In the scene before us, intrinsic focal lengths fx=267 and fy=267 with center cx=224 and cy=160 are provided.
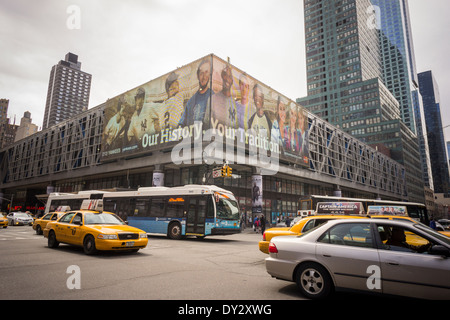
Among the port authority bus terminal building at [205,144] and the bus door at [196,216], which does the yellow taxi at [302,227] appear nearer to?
the bus door at [196,216]

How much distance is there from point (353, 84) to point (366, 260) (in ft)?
366

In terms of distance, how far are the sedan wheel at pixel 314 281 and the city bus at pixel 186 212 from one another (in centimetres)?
1123

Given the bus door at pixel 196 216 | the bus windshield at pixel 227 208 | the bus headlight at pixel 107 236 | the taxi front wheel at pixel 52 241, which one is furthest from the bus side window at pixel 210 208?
the taxi front wheel at pixel 52 241

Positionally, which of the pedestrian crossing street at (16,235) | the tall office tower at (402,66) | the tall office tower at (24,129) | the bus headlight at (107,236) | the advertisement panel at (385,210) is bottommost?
the pedestrian crossing street at (16,235)

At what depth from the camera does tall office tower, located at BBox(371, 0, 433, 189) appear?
138 m

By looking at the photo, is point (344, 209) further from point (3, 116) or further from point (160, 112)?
point (3, 116)

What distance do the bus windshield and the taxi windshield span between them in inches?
268

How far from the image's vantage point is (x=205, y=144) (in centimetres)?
3064

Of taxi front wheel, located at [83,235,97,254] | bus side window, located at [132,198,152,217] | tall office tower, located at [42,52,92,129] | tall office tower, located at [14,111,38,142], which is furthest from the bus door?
tall office tower, located at [42,52,92,129]

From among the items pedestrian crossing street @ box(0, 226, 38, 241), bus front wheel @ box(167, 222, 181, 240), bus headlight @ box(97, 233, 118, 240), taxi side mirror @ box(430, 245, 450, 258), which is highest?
taxi side mirror @ box(430, 245, 450, 258)

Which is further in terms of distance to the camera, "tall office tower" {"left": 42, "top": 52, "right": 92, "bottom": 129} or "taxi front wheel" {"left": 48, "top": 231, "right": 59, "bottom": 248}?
"tall office tower" {"left": 42, "top": 52, "right": 92, "bottom": 129}

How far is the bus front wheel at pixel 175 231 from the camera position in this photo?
16.4 metres

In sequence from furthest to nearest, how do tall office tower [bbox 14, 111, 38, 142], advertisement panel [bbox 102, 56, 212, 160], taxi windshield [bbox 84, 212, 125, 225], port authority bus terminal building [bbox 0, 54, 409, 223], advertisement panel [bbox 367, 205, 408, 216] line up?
tall office tower [bbox 14, 111, 38, 142]
port authority bus terminal building [bbox 0, 54, 409, 223]
advertisement panel [bbox 102, 56, 212, 160]
advertisement panel [bbox 367, 205, 408, 216]
taxi windshield [bbox 84, 212, 125, 225]

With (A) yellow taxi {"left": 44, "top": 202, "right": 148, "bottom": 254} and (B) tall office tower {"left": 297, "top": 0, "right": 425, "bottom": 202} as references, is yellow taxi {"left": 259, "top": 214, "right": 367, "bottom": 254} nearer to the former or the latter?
(A) yellow taxi {"left": 44, "top": 202, "right": 148, "bottom": 254}
